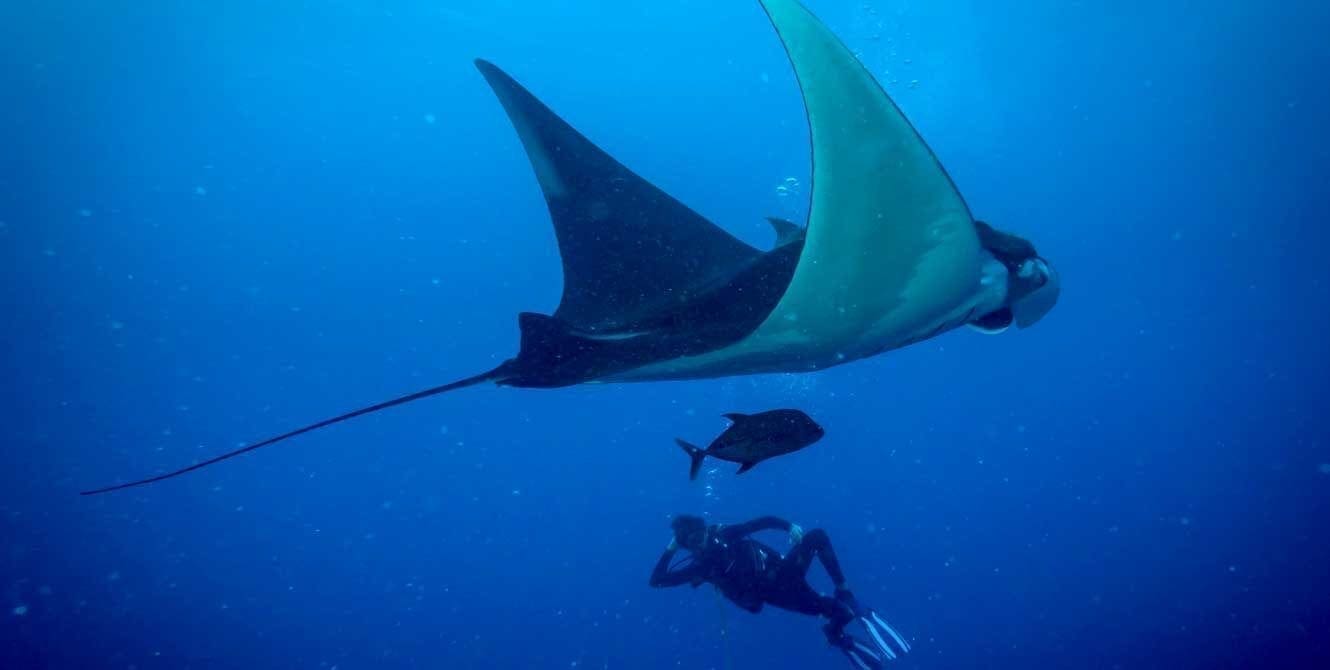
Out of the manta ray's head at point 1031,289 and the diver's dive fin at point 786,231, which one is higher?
the manta ray's head at point 1031,289

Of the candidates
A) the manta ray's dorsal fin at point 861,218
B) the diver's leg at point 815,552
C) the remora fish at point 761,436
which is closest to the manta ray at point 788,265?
the manta ray's dorsal fin at point 861,218

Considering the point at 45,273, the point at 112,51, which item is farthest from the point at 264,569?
the point at 112,51

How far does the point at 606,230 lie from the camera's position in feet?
11.6

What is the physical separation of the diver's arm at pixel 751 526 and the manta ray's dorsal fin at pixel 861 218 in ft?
15.2

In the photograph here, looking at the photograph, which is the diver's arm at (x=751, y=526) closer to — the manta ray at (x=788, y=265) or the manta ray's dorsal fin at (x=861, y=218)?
the manta ray at (x=788, y=265)

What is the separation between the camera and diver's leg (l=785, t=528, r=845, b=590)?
21.2ft

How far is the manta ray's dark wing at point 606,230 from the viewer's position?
332 centimetres

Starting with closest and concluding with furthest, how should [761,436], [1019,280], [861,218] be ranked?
1. [861,218]
2. [1019,280]
3. [761,436]

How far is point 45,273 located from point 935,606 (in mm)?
49444

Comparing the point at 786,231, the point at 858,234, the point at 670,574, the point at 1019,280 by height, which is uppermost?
the point at 1019,280

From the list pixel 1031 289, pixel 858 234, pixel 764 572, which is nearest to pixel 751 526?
pixel 764 572

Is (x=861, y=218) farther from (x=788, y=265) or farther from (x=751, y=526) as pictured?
(x=751, y=526)

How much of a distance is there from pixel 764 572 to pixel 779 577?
0.16 m

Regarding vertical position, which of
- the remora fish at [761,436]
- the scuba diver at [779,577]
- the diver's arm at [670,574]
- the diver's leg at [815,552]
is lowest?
the diver's arm at [670,574]
